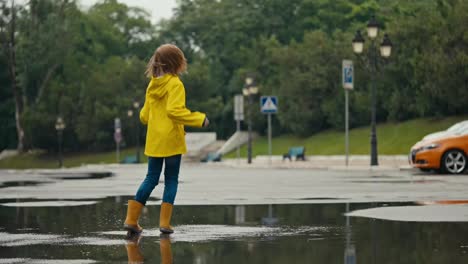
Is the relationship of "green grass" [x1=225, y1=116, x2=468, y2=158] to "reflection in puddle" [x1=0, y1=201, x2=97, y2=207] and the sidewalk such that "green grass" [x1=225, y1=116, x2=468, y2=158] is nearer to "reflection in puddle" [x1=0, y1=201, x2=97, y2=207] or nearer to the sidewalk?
the sidewalk

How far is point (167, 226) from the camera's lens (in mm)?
11109

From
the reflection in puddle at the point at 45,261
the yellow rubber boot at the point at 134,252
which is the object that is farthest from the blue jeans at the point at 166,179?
the reflection in puddle at the point at 45,261

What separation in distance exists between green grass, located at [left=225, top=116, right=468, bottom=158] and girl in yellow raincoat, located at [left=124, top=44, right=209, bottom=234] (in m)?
42.7

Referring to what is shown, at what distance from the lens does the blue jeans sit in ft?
37.5

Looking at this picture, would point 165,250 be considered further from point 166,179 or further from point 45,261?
point 166,179

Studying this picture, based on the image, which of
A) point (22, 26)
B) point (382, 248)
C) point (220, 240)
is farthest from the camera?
point (22, 26)

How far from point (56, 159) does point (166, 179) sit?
85.7 metres

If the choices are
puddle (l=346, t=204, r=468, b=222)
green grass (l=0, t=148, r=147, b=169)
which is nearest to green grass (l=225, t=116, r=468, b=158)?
green grass (l=0, t=148, r=147, b=169)

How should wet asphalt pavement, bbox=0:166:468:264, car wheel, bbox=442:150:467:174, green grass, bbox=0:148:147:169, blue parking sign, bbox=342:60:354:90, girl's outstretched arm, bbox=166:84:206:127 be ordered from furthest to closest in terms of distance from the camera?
green grass, bbox=0:148:147:169
blue parking sign, bbox=342:60:354:90
car wheel, bbox=442:150:467:174
girl's outstretched arm, bbox=166:84:206:127
wet asphalt pavement, bbox=0:166:468:264

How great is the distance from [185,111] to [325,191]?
8630 mm

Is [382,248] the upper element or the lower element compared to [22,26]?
lower

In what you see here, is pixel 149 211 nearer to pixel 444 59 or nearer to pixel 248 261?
pixel 248 261

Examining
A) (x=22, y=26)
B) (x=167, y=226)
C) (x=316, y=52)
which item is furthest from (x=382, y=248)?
(x=22, y=26)

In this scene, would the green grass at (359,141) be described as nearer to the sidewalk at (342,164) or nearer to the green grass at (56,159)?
the green grass at (56,159)
